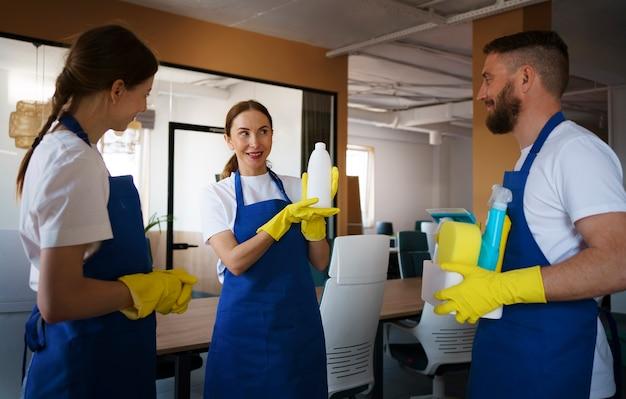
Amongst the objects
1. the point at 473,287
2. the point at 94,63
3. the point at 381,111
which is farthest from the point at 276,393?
the point at 381,111

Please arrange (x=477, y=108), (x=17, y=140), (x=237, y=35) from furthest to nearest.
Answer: (x=237, y=35)
(x=477, y=108)
(x=17, y=140)

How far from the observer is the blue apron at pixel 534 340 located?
126cm

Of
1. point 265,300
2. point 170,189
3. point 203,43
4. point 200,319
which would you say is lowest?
point 200,319

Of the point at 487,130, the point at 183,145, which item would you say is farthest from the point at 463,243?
the point at 183,145

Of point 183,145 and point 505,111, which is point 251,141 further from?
point 183,145

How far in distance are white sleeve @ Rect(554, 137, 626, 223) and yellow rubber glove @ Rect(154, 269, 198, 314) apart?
3.02ft

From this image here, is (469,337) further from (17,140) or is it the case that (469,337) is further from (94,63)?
(17,140)

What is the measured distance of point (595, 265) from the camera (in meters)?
1.15

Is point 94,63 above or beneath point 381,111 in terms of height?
beneath

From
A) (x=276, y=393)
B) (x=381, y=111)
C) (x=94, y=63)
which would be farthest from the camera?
(x=381, y=111)

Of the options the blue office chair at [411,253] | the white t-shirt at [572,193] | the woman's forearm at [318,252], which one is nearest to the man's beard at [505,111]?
the white t-shirt at [572,193]

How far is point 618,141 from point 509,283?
7.24 m

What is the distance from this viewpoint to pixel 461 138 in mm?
12820

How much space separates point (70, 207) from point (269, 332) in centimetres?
92
